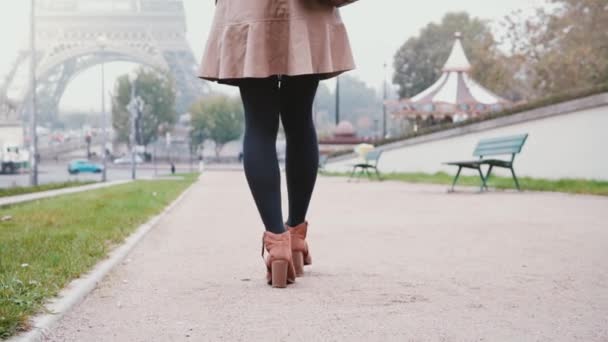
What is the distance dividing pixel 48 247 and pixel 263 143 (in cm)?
187

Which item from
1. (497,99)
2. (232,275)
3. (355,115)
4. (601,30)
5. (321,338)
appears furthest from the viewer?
(355,115)

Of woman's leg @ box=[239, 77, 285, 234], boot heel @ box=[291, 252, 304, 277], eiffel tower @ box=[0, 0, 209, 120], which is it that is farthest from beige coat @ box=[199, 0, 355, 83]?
eiffel tower @ box=[0, 0, 209, 120]

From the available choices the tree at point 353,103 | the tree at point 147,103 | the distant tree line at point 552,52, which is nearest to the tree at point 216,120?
the tree at point 147,103

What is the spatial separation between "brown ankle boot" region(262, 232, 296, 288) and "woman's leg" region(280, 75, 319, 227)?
335 millimetres

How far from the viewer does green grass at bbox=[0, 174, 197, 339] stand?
3012mm

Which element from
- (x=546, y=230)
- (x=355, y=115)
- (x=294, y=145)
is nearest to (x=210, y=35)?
(x=294, y=145)

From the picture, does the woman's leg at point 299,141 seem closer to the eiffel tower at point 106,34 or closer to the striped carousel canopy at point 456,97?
the striped carousel canopy at point 456,97

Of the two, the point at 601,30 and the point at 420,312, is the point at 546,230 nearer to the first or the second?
the point at 420,312

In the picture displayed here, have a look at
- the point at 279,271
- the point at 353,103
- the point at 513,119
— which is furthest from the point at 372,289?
the point at 353,103

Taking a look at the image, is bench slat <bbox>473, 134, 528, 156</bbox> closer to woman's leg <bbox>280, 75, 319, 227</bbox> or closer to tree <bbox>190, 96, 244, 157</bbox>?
woman's leg <bbox>280, 75, 319, 227</bbox>

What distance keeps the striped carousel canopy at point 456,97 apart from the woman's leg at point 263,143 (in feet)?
86.4

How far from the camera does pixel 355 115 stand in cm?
13000

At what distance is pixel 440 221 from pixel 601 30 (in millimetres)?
21956

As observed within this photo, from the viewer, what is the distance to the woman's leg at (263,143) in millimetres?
3650
